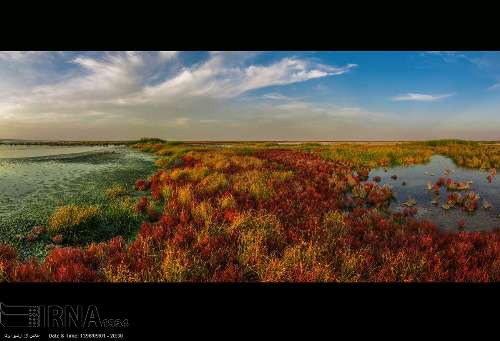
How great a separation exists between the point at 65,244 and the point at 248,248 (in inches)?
181

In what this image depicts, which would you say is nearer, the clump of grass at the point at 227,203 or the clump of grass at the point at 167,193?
the clump of grass at the point at 227,203

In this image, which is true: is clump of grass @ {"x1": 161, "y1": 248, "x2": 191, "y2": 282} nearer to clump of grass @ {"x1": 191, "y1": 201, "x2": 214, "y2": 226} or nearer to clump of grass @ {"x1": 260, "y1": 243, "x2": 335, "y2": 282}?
clump of grass @ {"x1": 260, "y1": 243, "x2": 335, "y2": 282}

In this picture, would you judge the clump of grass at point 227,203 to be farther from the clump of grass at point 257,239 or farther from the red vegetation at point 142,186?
the red vegetation at point 142,186

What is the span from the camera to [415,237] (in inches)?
248

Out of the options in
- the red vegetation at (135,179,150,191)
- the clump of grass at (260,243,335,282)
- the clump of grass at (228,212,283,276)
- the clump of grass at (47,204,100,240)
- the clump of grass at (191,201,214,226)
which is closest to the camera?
the clump of grass at (260,243,335,282)

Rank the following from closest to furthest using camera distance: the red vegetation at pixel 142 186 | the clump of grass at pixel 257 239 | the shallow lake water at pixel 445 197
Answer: the clump of grass at pixel 257 239 < the shallow lake water at pixel 445 197 < the red vegetation at pixel 142 186

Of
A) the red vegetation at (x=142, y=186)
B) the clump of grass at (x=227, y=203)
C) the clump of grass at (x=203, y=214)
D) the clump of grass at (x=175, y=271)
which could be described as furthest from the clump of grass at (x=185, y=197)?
the clump of grass at (x=175, y=271)

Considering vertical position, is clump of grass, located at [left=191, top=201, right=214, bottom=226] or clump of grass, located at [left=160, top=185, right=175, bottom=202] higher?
clump of grass, located at [left=160, top=185, right=175, bottom=202]

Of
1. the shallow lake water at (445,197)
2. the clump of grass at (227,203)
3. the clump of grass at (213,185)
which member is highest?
the clump of grass at (213,185)

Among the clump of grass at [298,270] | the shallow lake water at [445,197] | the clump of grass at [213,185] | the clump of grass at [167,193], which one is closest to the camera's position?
the clump of grass at [298,270]

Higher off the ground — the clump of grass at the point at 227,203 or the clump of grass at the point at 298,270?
the clump of grass at the point at 227,203

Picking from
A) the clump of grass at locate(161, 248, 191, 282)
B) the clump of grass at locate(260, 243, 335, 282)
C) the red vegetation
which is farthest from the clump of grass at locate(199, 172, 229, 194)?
the clump of grass at locate(260, 243, 335, 282)

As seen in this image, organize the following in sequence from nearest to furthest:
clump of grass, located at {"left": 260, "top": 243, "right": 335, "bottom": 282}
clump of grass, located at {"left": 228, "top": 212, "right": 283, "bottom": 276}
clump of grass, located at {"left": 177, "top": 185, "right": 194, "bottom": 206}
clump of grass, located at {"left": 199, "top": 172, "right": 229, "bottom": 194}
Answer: clump of grass, located at {"left": 260, "top": 243, "right": 335, "bottom": 282} < clump of grass, located at {"left": 228, "top": 212, "right": 283, "bottom": 276} < clump of grass, located at {"left": 177, "top": 185, "right": 194, "bottom": 206} < clump of grass, located at {"left": 199, "top": 172, "right": 229, "bottom": 194}
